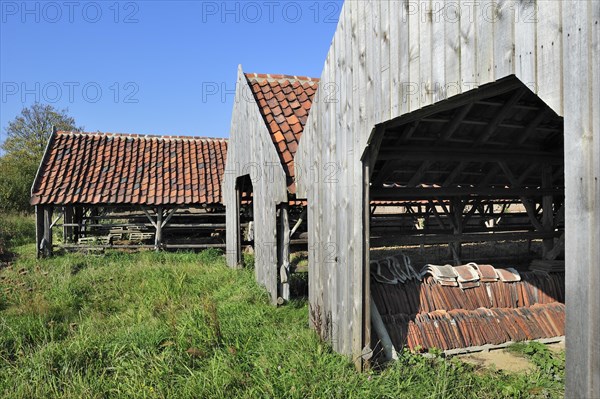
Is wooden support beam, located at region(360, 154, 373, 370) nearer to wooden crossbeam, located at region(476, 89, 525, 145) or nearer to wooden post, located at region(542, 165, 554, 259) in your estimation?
wooden crossbeam, located at region(476, 89, 525, 145)

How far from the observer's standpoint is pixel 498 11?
2238 millimetres

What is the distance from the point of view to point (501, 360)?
4.77m

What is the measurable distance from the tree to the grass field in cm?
2320

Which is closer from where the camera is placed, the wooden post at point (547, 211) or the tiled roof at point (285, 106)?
the tiled roof at point (285, 106)

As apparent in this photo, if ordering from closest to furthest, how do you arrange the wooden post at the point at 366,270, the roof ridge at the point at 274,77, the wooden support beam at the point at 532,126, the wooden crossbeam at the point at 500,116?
the wooden post at the point at 366,270 → the wooden crossbeam at the point at 500,116 → the wooden support beam at the point at 532,126 → the roof ridge at the point at 274,77

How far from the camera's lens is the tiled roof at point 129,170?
1280 cm

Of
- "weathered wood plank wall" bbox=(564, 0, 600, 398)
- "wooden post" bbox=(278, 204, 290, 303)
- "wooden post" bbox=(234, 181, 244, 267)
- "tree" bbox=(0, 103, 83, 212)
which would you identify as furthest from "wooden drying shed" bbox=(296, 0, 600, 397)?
"tree" bbox=(0, 103, 83, 212)

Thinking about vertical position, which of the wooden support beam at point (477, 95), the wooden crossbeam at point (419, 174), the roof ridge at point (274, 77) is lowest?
the wooden crossbeam at point (419, 174)

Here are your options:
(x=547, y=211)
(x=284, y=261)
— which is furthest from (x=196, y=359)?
(x=547, y=211)

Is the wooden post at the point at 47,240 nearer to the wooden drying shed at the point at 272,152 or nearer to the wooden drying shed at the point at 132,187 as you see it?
the wooden drying shed at the point at 132,187

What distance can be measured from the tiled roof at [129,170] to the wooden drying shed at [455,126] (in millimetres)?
8605

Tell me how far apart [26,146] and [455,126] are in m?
37.9

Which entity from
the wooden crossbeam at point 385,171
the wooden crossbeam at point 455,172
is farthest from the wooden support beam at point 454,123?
the wooden crossbeam at point 455,172

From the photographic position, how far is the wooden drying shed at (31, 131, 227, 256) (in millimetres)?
12734
